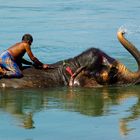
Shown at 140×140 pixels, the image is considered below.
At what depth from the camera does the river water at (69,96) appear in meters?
11.9

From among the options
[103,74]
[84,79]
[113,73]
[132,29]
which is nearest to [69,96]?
[84,79]

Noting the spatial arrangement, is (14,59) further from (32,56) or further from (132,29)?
(132,29)

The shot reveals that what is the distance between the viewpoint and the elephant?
16.4 metres

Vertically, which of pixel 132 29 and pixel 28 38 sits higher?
pixel 132 29

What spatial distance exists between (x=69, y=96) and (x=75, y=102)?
2.58 ft

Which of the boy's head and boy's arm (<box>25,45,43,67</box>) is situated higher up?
the boy's head

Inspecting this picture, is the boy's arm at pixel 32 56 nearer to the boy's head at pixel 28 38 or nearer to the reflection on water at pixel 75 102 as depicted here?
the boy's head at pixel 28 38

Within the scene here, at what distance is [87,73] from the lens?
16594 millimetres

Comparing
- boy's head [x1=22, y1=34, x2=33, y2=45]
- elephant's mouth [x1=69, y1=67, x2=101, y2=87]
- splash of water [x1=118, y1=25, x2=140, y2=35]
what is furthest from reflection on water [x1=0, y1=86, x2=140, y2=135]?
splash of water [x1=118, y1=25, x2=140, y2=35]

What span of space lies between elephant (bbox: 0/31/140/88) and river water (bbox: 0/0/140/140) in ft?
0.91

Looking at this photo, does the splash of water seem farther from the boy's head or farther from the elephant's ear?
the boy's head

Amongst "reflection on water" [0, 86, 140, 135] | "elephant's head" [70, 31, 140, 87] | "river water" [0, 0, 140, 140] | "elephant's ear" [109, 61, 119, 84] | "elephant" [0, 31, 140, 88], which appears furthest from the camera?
"elephant's ear" [109, 61, 119, 84]

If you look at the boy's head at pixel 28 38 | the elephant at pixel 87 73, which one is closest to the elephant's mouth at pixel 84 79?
the elephant at pixel 87 73

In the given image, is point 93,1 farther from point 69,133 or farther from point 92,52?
point 69,133
